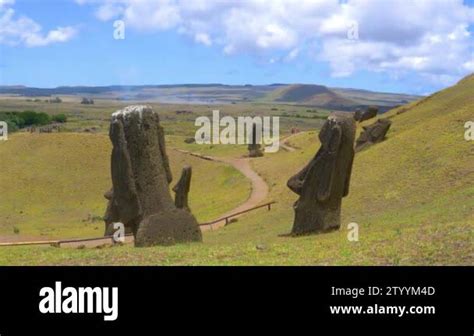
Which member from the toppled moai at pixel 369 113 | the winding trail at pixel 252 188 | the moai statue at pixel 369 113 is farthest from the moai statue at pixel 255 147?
the moai statue at pixel 369 113

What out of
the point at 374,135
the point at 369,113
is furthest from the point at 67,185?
the point at 369,113

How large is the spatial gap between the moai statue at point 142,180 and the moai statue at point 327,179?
432cm

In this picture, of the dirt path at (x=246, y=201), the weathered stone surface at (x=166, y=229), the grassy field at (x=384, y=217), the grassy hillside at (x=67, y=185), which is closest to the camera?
the grassy field at (x=384, y=217)

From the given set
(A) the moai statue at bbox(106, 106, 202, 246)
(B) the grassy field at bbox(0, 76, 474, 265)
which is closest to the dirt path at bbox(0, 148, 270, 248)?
(B) the grassy field at bbox(0, 76, 474, 265)

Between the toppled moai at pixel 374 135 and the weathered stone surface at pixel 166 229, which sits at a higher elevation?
the toppled moai at pixel 374 135

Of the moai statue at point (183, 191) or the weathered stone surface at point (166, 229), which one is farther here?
the moai statue at point (183, 191)

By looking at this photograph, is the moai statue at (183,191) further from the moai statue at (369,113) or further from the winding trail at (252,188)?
the moai statue at (369,113)

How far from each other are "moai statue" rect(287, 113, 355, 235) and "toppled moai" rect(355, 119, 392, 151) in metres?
27.9

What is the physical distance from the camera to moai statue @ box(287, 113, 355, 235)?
22.5 m

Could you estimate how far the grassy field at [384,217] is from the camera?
551 inches

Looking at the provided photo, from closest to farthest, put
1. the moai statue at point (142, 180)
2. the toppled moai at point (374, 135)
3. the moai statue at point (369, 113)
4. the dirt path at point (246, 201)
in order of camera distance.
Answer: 1. the moai statue at point (142, 180)
2. the dirt path at point (246, 201)
3. the toppled moai at point (374, 135)
4. the moai statue at point (369, 113)
